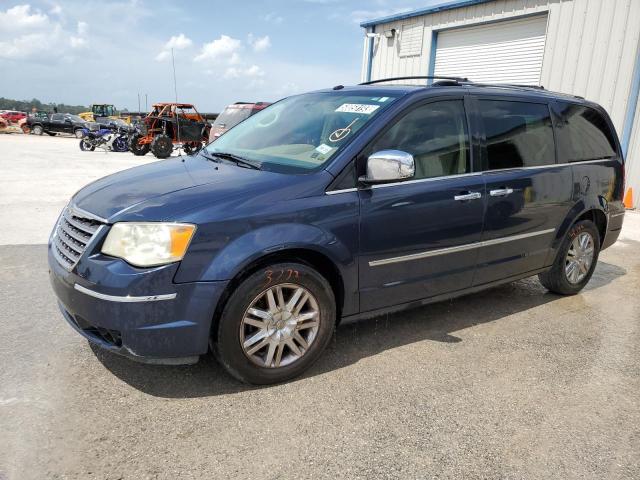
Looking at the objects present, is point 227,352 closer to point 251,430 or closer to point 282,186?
point 251,430

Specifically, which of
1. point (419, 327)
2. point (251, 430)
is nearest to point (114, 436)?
point (251, 430)

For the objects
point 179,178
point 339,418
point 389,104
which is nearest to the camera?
point 339,418

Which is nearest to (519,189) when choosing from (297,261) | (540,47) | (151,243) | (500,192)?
(500,192)

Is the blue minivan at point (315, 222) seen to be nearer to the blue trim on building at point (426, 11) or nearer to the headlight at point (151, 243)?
the headlight at point (151, 243)

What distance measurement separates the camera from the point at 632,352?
3676mm

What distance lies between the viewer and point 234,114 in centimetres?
1434

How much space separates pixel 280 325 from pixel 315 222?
0.62m

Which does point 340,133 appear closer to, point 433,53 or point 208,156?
point 208,156

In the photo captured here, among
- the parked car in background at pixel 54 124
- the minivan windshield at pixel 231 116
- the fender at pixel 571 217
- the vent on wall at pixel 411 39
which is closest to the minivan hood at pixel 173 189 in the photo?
the fender at pixel 571 217

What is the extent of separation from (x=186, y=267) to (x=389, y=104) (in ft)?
5.59

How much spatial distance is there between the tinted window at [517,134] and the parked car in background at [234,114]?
10437mm

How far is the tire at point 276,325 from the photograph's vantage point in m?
2.74

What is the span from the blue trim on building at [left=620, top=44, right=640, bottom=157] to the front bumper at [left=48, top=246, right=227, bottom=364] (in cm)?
959

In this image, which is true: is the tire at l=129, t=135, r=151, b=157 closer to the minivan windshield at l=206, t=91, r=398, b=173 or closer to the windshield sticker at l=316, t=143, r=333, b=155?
the minivan windshield at l=206, t=91, r=398, b=173
